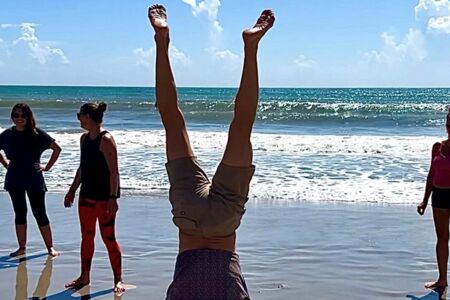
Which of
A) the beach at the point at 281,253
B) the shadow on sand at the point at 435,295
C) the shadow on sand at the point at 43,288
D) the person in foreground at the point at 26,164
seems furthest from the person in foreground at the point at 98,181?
the shadow on sand at the point at 435,295

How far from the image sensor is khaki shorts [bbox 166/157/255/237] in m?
2.68

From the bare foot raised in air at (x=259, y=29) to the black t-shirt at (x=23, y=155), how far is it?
14.9ft

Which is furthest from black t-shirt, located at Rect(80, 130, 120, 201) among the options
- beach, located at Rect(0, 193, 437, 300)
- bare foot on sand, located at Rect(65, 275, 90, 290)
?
beach, located at Rect(0, 193, 437, 300)

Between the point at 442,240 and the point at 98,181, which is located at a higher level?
the point at 98,181

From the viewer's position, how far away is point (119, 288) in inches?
231

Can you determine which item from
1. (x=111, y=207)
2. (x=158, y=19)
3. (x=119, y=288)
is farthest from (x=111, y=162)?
(x=158, y=19)

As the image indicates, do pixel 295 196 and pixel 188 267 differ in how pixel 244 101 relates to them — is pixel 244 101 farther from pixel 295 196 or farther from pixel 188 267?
pixel 295 196

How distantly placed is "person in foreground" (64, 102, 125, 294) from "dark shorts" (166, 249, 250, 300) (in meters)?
3.11

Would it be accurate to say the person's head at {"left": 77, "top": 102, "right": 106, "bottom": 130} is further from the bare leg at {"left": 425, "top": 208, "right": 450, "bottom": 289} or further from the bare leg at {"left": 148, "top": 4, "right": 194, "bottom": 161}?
the bare leg at {"left": 425, "top": 208, "right": 450, "bottom": 289}

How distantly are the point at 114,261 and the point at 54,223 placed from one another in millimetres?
3009

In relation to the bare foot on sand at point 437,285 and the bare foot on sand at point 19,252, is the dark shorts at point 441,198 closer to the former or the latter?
the bare foot on sand at point 437,285

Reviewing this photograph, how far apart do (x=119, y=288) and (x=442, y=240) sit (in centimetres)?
286

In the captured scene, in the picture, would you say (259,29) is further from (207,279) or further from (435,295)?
(435,295)

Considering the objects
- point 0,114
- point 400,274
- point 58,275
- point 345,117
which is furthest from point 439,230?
point 0,114
